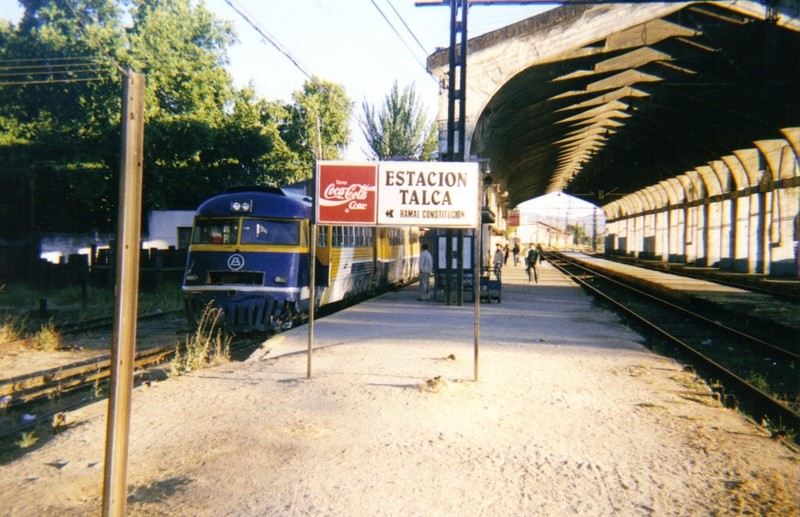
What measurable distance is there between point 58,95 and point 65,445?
2861 centimetres

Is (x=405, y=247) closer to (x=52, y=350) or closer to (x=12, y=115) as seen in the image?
(x=52, y=350)

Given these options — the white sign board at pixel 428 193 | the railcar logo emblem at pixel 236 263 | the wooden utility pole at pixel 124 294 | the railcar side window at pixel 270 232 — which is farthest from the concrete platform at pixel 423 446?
the railcar side window at pixel 270 232

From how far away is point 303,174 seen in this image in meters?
39.5

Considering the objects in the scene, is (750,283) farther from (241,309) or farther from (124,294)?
(124,294)

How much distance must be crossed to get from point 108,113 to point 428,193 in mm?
25528

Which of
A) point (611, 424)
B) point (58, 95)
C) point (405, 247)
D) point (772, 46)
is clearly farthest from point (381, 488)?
point (58, 95)

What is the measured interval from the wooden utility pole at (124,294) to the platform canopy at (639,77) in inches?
580

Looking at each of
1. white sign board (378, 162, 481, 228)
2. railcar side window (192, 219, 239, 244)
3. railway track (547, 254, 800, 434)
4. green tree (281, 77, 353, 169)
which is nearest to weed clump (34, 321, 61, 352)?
railcar side window (192, 219, 239, 244)

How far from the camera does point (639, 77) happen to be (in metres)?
23.8

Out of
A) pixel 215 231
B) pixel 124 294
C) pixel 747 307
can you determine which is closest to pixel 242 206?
pixel 215 231

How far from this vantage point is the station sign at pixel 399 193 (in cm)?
804

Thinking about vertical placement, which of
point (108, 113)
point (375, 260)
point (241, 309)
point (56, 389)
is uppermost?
point (108, 113)

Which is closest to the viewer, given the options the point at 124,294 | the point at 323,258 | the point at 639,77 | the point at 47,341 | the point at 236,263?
the point at 124,294

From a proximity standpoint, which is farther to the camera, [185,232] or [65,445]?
[185,232]
